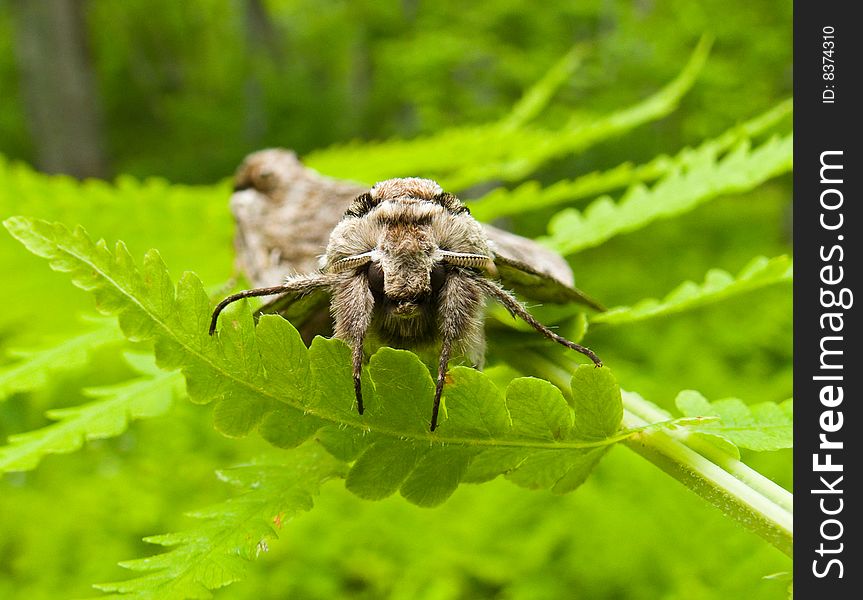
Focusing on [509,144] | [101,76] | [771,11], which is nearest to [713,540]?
[509,144]

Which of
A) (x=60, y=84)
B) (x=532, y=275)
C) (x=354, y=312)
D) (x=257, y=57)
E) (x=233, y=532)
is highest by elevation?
(x=257, y=57)

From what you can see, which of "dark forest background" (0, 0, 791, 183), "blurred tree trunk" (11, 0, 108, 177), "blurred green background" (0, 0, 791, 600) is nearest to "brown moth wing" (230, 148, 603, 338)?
"blurred green background" (0, 0, 791, 600)

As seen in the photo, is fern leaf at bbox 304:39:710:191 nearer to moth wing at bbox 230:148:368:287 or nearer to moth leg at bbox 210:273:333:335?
moth wing at bbox 230:148:368:287

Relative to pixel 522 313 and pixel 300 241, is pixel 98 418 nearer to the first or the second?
pixel 300 241

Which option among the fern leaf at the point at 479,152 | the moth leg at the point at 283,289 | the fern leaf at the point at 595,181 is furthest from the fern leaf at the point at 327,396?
the fern leaf at the point at 479,152

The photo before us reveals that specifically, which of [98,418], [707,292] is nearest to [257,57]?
[98,418]
